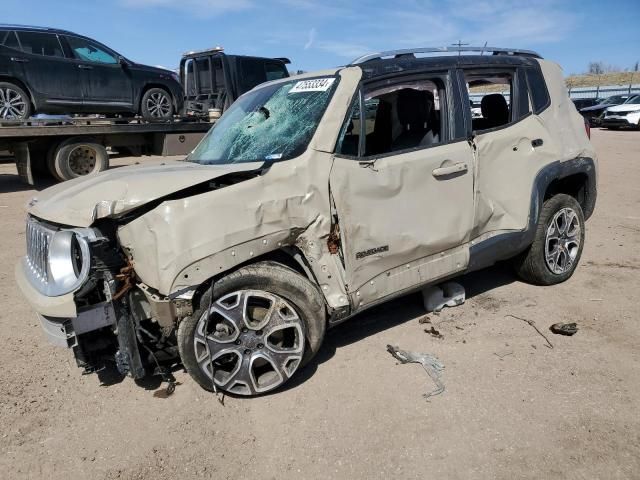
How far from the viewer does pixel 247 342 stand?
298cm

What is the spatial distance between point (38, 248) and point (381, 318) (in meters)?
2.51

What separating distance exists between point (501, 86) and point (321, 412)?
3048 mm

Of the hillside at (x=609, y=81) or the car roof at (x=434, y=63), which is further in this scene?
the hillside at (x=609, y=81)

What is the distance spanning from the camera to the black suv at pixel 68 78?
9211mm

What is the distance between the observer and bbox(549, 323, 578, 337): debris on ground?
373 cm

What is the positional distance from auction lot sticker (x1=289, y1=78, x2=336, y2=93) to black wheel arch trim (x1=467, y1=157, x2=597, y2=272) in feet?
5.29

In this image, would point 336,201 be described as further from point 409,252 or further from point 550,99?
point 550,99

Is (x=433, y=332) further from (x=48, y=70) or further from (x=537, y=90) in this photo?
A: (x=48, y=70)

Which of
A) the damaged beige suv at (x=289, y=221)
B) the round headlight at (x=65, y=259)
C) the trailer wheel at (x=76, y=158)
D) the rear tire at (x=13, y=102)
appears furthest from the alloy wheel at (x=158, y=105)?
the round headlight at (x=65, y=259)

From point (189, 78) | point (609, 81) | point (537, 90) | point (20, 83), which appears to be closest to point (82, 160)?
point (20, 83)

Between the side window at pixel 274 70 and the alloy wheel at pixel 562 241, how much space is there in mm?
10010

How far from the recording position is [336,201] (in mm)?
3119

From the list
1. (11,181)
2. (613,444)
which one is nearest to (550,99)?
(613,444)

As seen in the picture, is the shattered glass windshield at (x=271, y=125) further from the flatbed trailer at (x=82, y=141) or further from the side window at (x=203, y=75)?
the side window at (x=203, y=75)
